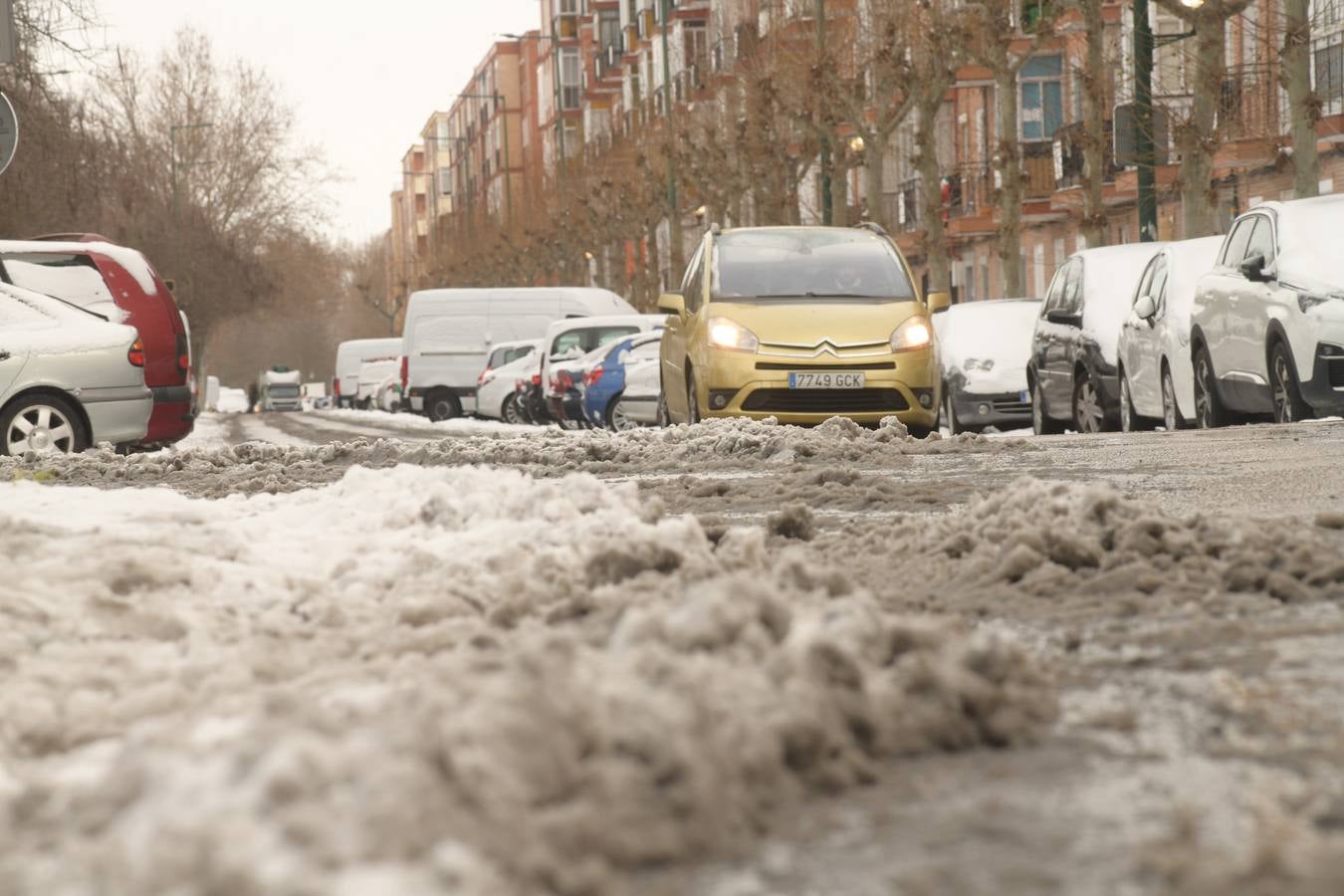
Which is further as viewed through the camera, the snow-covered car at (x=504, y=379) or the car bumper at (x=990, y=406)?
the snow-covered car at (x=504, y=379)

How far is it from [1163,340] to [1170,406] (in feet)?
1.60

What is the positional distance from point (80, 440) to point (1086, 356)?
8.08 metres

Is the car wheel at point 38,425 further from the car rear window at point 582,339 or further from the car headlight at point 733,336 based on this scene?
the car rear window at point 582,339

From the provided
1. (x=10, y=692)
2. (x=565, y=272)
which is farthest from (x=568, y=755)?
(x=565, y=272)

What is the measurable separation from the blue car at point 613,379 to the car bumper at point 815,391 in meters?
10.9

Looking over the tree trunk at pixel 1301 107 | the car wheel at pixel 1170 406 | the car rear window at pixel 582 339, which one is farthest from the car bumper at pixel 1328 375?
the car rear window at pixel 582 339

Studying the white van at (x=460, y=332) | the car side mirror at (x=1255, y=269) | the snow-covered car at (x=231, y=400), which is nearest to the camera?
the car side mirror at (x=1255, y=269)

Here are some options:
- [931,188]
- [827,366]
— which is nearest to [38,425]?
[827,366]

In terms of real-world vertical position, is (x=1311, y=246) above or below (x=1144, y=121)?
below

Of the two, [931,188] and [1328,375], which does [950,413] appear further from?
[931,188]

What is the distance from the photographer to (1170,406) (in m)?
16.2

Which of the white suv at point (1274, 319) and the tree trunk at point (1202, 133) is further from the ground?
the tree trunk at point (1202, 133)

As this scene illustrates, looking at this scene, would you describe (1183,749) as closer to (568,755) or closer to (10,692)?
(568,755)

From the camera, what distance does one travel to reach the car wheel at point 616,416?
2734 cm
